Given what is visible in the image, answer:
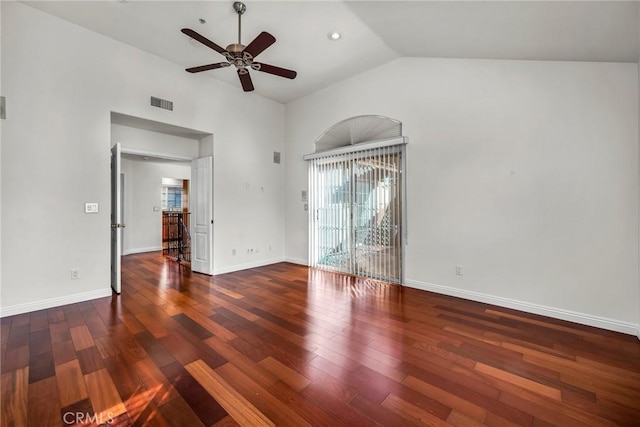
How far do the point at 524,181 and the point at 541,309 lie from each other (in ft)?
5.13

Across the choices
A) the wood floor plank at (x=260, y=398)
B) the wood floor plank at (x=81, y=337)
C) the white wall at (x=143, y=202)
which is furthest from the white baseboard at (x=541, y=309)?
the white wall at (x=143, y=202)

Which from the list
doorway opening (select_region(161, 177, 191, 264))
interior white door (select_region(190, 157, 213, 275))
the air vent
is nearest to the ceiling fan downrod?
the air vent

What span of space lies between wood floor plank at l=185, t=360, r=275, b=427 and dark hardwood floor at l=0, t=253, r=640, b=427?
10mm

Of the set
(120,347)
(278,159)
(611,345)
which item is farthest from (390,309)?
(278,159)

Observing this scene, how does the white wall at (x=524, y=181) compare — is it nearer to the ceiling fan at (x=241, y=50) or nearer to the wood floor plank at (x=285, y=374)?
the ceiling fan at (x=241, y=50)

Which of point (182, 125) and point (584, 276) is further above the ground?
point (182, 125)

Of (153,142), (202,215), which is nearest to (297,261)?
(202,215)

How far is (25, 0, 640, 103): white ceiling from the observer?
2.51m

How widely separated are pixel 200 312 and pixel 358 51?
4.33 meters

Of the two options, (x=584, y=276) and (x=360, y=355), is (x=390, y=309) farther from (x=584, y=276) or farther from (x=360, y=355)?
(x=584, y=276)

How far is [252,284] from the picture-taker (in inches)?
178

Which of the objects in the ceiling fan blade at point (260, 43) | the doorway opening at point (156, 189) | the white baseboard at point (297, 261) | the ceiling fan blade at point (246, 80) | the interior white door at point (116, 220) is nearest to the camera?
the ceiling fan blade at point (260, 43)
